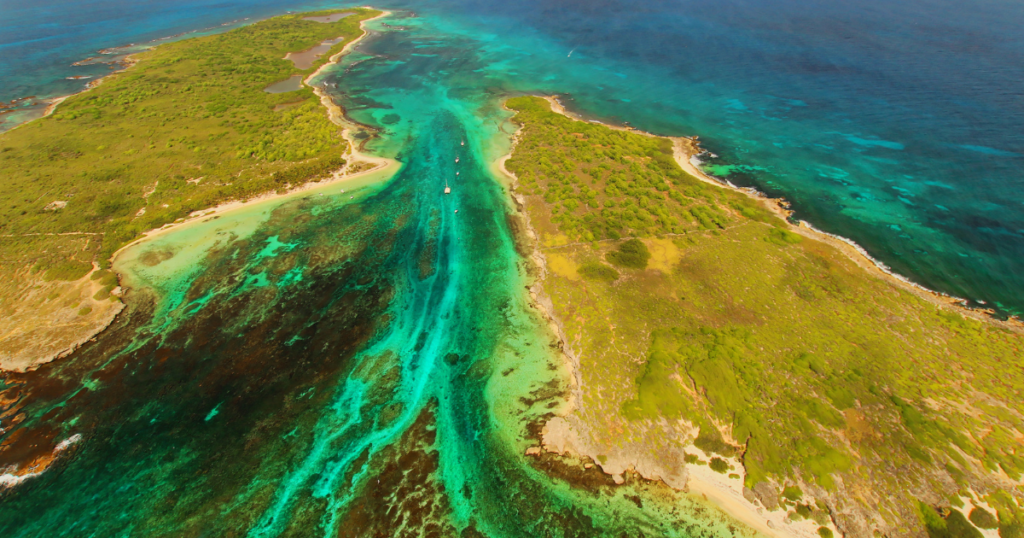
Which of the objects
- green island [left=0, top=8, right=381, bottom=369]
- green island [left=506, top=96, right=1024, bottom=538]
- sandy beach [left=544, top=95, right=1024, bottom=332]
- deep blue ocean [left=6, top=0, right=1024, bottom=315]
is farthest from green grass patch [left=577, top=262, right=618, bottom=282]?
green island [left=0, top=8, right=381, bottom=369]

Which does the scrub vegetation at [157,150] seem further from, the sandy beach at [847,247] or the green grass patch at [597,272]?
the sandy beach at [847,247]

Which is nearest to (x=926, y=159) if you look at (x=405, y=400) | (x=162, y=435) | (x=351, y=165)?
(x=405, y=400)

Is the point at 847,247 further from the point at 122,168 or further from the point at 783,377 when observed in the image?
the point at 122,168

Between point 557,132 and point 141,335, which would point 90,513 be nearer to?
point 141,335

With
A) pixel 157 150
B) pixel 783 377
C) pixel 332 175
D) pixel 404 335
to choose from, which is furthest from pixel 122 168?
pixel 783 377

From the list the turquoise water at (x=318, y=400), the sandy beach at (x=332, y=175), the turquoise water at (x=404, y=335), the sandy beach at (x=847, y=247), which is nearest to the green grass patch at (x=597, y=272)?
the turquoise water at (x=404, y=335)

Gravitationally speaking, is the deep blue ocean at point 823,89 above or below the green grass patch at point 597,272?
above

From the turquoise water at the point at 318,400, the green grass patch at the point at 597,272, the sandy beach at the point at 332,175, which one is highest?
the sandy beach at the point at 332,175

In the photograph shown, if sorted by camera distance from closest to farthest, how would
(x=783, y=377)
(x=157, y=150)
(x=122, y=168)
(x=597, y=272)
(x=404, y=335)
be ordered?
(x=783, y=377) < (x=404, y=335) < (x=597, y=272) < (x=122, y=168) < (x=157, y=150)
